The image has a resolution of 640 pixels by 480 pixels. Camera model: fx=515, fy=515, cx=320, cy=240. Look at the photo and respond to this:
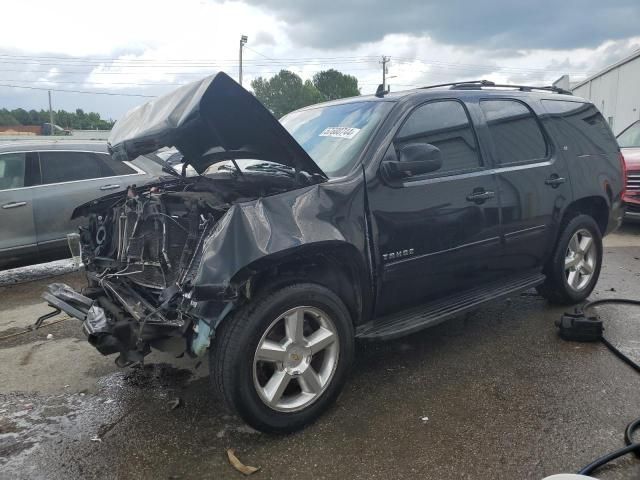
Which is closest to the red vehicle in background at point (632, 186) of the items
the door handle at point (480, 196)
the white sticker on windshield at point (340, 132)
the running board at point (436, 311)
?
the running board at point (436, 311)

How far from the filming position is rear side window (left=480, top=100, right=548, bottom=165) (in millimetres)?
3975

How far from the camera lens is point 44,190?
6031 millimetres

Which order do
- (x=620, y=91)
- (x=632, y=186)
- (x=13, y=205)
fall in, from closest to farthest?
1. (x=13, y=205)
2. (x=632, y=186)
3. (x=620, y=91)

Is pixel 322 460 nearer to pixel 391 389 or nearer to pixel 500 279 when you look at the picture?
pixel 391 389

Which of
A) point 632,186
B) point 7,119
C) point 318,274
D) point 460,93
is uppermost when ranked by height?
point 7,119

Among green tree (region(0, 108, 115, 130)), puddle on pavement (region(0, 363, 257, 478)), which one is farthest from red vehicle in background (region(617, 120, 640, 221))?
green tree (region(0, 108, 115, 130))

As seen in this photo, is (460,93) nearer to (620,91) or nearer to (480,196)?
(480,196)

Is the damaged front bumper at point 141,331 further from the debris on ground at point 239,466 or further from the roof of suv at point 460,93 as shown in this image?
the roof of suv at point 460,93

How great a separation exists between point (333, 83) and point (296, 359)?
251 ft

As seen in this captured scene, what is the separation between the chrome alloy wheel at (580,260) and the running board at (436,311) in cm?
66

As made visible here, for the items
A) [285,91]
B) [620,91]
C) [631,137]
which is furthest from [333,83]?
[631,137]

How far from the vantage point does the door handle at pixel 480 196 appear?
3.63 metres

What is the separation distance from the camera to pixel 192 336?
271 cm

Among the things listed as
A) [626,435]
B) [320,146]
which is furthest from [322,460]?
[320,146]
